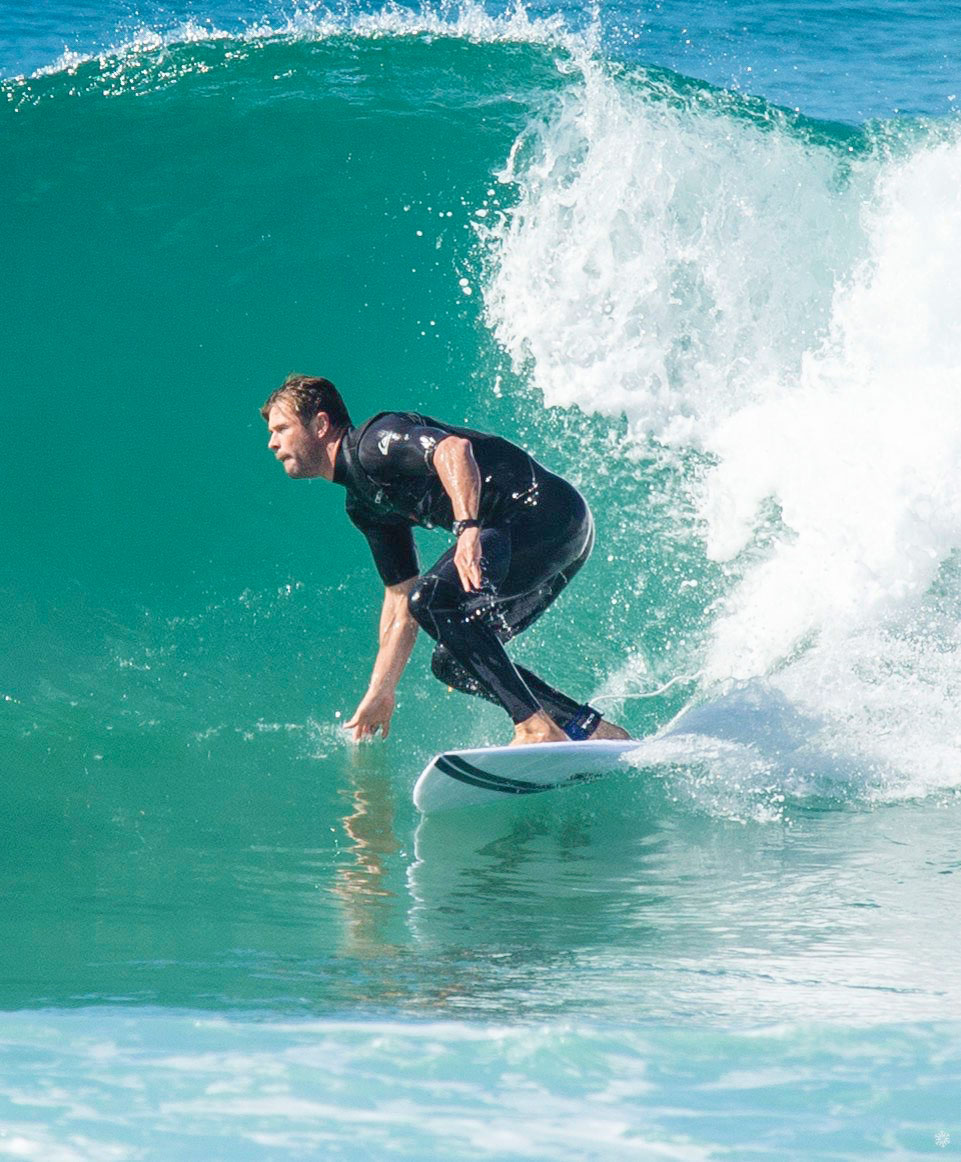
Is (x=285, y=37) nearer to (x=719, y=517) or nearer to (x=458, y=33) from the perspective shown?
(x=458, y=33)

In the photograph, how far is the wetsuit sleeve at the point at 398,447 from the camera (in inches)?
194

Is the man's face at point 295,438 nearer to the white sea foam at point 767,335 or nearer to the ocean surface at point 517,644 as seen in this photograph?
the ocean surface at point 517,644

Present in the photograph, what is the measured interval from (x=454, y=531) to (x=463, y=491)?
156 mm

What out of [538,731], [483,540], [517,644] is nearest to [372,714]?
[538,731]

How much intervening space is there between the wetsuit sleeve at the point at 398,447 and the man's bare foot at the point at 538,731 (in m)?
0.95

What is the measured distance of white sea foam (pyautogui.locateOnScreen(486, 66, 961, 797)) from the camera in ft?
22.4

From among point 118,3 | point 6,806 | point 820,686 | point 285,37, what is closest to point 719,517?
point 820,686

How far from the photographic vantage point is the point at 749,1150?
2.66m

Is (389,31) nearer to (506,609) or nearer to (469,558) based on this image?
(506,609)

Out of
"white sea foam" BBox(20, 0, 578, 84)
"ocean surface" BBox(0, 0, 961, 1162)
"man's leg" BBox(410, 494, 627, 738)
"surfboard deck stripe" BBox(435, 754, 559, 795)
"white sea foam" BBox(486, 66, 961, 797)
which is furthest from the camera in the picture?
"white sea foam" BBox(20, 0, 578, 84)

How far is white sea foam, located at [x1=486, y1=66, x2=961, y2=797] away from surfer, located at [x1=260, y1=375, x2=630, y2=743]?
138 centimetres

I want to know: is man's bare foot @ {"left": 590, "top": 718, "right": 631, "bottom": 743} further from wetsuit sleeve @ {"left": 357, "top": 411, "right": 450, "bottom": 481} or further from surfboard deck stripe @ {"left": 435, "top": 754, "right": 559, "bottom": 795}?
wetsuit sleeve @ {"left": 357, "top": 411, "right": 450, "bottom": 481}

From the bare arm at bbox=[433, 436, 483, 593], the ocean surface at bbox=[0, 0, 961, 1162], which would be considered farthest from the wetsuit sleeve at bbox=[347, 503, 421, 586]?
the ocean surface at bbox=[0, 0, 961, 1162]

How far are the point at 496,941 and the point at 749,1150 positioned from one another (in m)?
1.33
